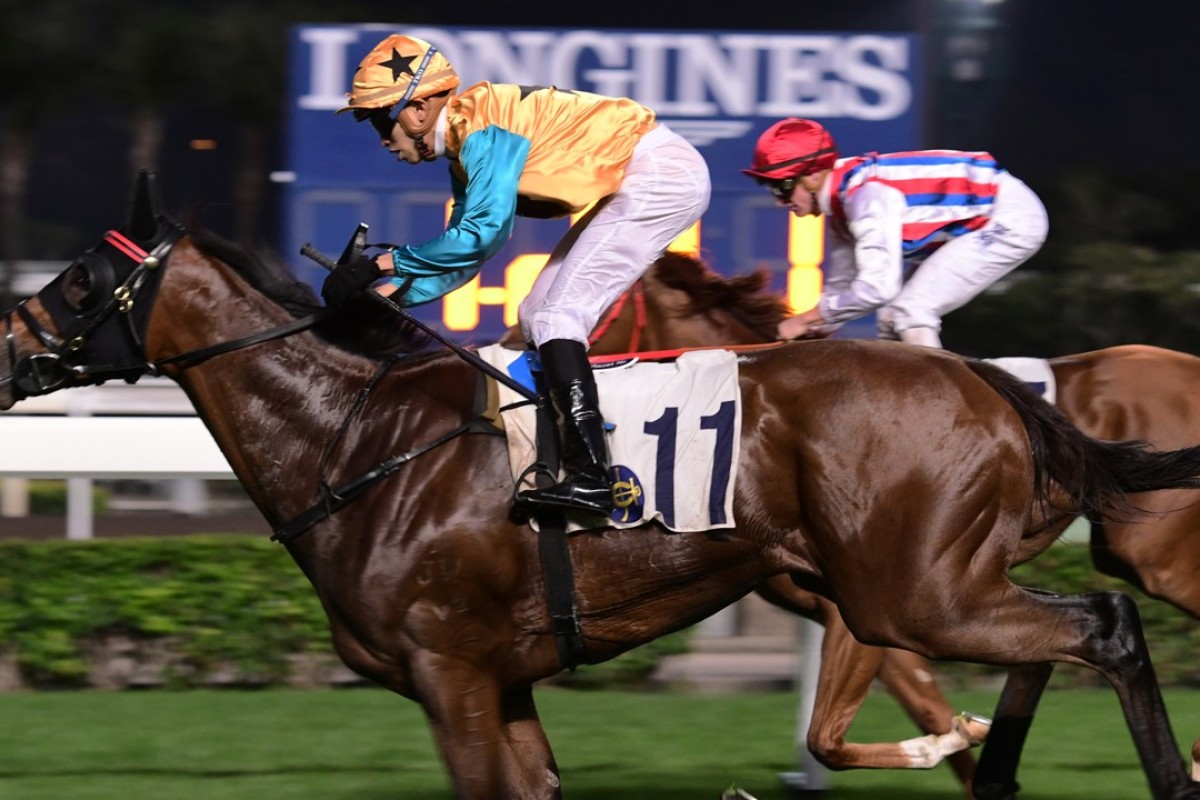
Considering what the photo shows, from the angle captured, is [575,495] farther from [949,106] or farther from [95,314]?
[949,106]

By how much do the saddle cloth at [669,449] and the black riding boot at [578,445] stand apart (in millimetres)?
42

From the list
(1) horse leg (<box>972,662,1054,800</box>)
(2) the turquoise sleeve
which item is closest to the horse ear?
(2) the turquoise sleeve

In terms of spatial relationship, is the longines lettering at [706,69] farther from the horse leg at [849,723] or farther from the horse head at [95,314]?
the horse head at [95,314]

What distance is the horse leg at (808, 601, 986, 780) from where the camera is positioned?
3.95 metres

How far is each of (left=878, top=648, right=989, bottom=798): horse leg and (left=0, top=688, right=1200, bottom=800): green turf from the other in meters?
0.30

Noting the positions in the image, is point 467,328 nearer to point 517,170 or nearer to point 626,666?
point 626,666

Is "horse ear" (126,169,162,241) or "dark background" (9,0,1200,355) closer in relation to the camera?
"horse ear" (126,169,162,241)

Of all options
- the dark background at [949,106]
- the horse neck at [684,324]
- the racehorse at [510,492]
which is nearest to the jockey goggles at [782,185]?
the horse neck at [684,324]

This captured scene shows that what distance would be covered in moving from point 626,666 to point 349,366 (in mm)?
2462

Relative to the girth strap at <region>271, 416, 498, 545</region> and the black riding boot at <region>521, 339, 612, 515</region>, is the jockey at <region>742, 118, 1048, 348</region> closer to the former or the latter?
the black riding boot at <region>521, 339, 612, 515</region>

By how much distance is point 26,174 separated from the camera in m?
12.0

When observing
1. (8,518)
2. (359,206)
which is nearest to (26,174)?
(8,518)

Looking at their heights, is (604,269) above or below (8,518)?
above

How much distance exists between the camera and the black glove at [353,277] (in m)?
3.32
